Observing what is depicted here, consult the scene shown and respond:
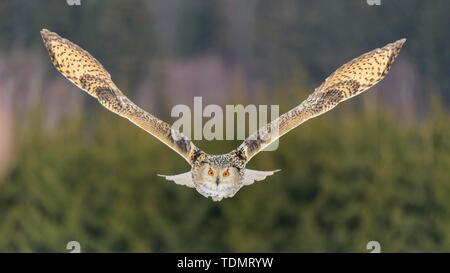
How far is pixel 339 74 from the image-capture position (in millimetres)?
10836

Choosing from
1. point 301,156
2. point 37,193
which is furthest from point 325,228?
point 37,193

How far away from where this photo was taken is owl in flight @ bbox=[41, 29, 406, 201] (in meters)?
9.66

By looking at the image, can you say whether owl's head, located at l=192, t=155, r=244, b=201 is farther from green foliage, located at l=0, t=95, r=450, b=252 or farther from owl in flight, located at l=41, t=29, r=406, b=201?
green foliage, located at l=0, t=95, r=450, b=252

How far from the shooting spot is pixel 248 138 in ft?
33.1

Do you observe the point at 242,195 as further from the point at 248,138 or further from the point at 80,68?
the point at 248,138

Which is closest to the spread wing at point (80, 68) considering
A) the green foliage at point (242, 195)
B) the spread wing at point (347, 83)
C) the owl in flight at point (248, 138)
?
the owl in flight at point (248, 138)

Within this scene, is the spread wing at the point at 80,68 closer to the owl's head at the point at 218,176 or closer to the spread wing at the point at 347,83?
the owl's head at the point at 218,176

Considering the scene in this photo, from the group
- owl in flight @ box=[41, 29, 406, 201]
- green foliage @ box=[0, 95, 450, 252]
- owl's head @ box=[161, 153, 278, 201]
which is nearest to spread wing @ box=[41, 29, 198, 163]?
owl in flight @ box=[41, 29, 406, 201]

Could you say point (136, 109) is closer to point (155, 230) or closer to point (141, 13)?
point (155, 230)

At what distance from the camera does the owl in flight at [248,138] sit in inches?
380

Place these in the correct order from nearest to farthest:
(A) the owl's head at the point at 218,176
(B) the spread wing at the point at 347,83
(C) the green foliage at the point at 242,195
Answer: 1. (A) the owl's head at the point at 218,176
2. (B) the spread wing at the point at 347,83
3. (C) the green foliage at the point at 242,195

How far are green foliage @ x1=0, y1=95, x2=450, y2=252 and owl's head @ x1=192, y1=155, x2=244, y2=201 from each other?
9.08 metres

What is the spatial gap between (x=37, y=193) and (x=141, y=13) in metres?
4.18

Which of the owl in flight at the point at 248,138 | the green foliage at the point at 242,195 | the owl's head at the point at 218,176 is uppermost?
the green foliage at the point at 242,195
